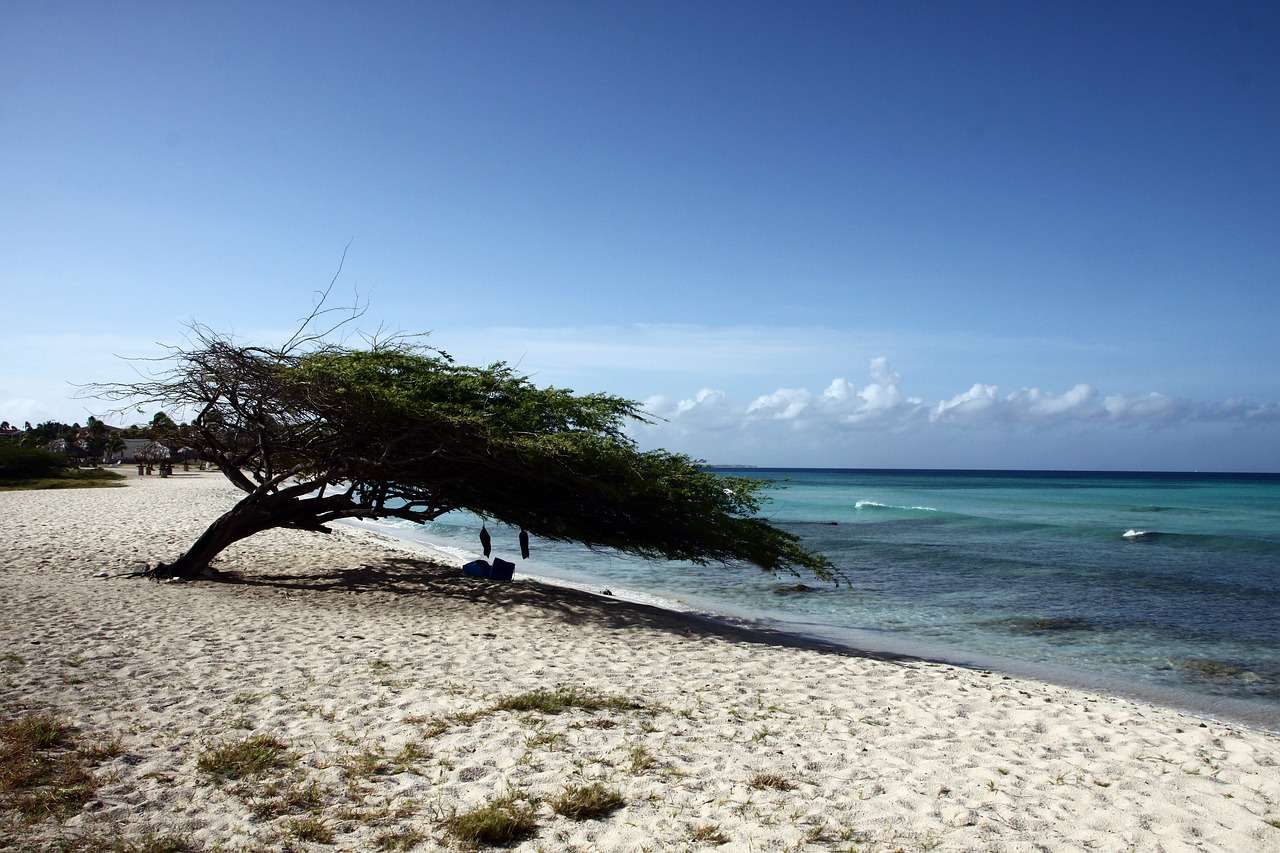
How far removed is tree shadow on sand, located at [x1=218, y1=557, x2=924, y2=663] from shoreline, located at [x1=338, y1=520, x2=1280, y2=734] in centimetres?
10

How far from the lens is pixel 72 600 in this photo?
428 inches

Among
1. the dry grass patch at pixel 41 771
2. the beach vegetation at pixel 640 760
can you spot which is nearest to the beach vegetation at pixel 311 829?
the dry grass patch at pixel 41 771

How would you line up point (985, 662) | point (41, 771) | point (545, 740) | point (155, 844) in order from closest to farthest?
point (155, 844) < point (41, 771) < point (545, 740) < point (985, 662)

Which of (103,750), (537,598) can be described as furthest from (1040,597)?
(103,750)

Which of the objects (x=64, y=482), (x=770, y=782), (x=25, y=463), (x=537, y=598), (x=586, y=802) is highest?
(x=25, y=463)

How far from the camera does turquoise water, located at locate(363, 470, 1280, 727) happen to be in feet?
39.8

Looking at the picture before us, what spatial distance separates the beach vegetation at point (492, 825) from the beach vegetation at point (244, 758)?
4.94ft

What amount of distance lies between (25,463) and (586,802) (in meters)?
56.9

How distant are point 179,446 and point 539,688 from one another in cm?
1068

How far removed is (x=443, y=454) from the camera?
1318 centimetres

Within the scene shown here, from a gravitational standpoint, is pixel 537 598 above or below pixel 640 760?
below

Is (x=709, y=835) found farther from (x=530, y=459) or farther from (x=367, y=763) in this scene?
(x=530, y=459)

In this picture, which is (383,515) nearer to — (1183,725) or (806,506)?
(1183,725)

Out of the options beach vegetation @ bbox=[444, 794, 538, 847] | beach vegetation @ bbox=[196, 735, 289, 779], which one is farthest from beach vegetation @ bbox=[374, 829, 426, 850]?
beach vegetation @ bbox=[196, 735, 289, 779]
